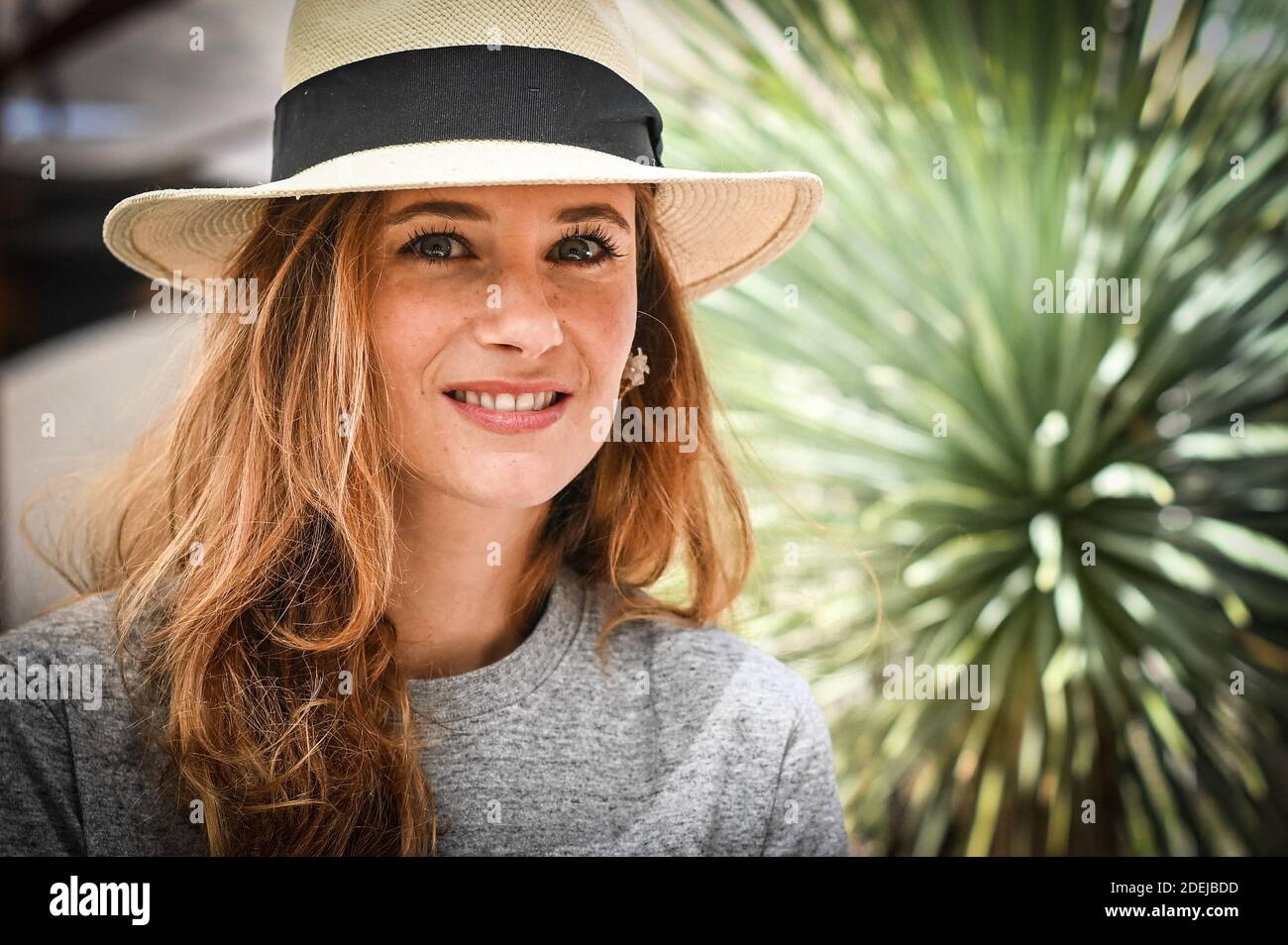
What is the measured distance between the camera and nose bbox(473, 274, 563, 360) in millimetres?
998

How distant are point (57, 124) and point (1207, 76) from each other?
203 centimetres

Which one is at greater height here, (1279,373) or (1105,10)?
(1105,10)

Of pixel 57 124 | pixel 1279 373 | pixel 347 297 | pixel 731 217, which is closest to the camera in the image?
pixel 347 297

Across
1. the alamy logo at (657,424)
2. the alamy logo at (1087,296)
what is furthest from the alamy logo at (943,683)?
the alamy logo at (657,424)

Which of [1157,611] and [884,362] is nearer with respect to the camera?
[1157,611]

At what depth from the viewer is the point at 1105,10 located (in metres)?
1.91

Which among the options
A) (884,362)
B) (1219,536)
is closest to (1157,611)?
(1219,536)

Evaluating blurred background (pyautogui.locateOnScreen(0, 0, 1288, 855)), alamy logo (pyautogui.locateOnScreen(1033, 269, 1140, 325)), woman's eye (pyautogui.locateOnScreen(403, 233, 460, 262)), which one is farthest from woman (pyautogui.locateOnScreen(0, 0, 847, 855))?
alamy logo (pyautogui.locateOnScreen(1033, 269, 1140, 325))

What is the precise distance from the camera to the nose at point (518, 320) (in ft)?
3.27

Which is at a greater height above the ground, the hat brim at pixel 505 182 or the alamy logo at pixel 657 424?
the hat brim at pixel 505 182

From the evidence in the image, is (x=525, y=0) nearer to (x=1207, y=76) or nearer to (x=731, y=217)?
(x=731, y=217)

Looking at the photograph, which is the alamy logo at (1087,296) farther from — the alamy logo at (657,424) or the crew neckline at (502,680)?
the crew neckline at (502,680)
